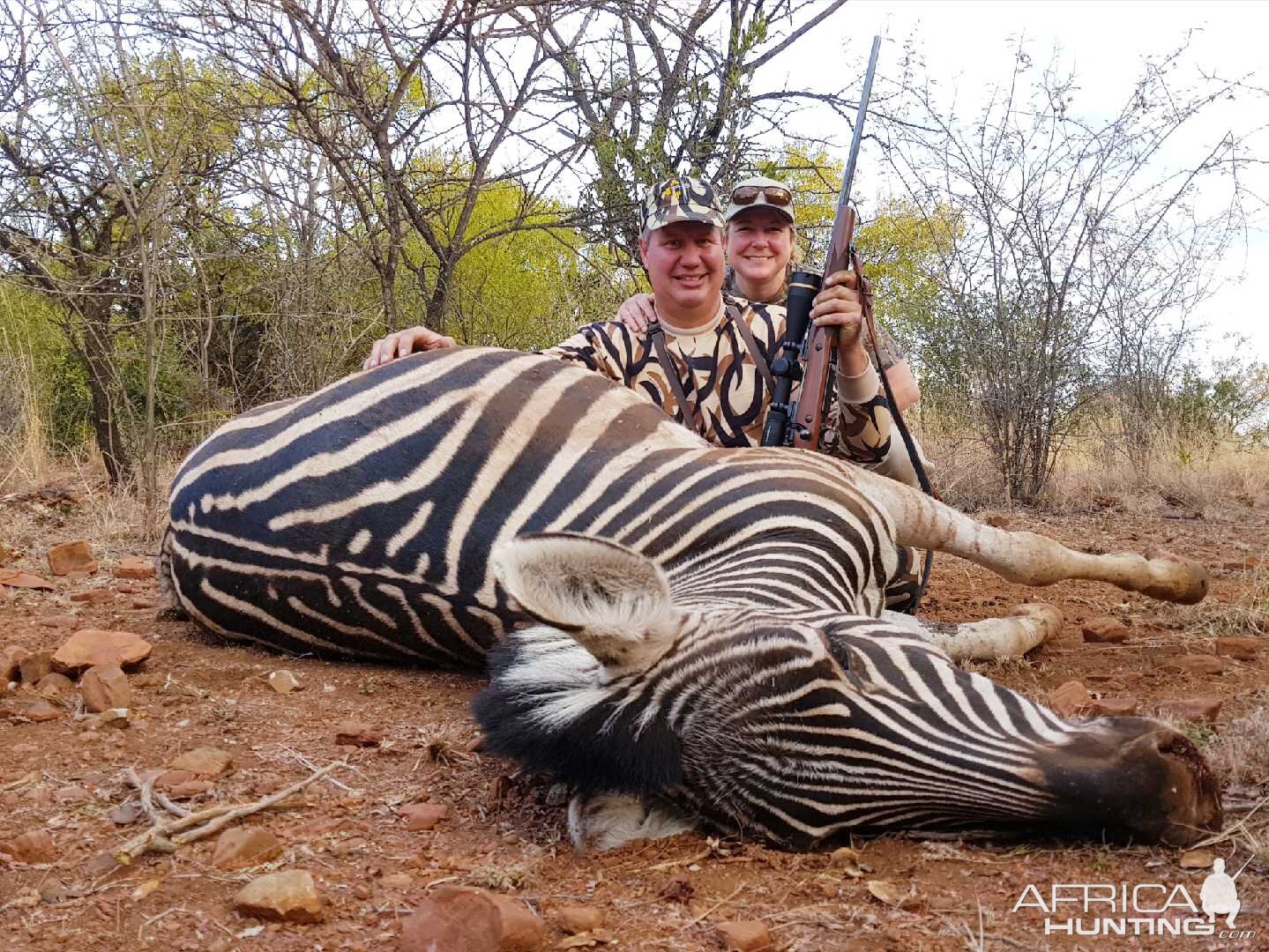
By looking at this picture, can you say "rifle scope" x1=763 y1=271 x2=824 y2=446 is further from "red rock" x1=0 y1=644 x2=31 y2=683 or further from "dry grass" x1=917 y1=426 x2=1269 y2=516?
"dry grass" x1=917 y1=426 x2=1269 y2=516

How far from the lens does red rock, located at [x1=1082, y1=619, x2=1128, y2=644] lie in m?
4.18

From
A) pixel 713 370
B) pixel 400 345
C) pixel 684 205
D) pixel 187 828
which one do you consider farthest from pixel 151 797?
pixel 684 205

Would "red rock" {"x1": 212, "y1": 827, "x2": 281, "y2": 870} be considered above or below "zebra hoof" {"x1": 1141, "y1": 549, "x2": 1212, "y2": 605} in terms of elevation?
below

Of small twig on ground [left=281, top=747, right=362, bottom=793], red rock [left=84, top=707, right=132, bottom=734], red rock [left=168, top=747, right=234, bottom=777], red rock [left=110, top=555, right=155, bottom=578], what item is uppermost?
red rock [left=110, top=555, right=155, bottom=578]

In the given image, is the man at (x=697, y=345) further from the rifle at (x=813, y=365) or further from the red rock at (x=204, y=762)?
the red rock at (x=204, y=762)

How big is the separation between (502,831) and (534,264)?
33.7 ft

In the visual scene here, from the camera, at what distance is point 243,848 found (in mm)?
2211

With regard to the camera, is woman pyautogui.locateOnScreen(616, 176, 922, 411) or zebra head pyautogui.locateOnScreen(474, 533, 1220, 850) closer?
zebra head pyautogui.locateOnScreen(474, 533, 1220, 850)

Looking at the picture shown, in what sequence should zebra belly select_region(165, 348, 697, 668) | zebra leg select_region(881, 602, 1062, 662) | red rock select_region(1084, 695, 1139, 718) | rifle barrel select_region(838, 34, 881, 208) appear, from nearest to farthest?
red rock select_region(1084, 695, 1139, 718), zebra belly select_region(165, 348, 697, 668), zebra leg select_region(881, 602, 1062, 662), rifle barrel select_region(838, 34, 881, 208)

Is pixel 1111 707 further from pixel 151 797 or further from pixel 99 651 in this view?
pixel 99 651

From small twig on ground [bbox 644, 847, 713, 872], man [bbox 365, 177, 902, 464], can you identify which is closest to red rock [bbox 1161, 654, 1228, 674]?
man [bbox 365, 177, 902, 464]

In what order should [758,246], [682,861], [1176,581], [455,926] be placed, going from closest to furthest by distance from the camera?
[455,926]
[682,861]
[1176,581]
[758,246]

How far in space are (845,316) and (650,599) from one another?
242 centimetres

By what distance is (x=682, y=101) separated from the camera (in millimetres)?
6879
